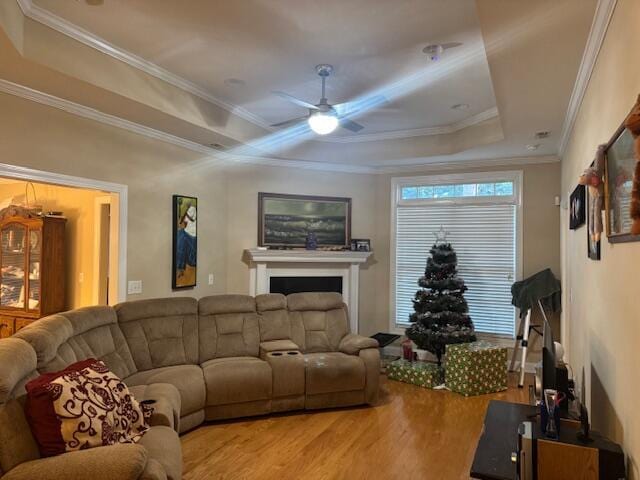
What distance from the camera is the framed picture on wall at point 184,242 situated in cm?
491

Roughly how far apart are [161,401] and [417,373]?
10.3 ft

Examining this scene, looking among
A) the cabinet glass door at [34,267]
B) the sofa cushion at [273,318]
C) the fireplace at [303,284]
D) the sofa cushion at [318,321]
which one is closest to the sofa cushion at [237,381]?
Answer: the sofa cushion at [273,318]

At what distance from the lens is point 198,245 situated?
5.28 metres

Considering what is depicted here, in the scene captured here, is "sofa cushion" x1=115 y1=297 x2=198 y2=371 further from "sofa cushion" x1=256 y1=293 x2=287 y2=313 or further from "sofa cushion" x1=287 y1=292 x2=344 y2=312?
"sofa cushion" x1=287 y1=292 x2=344 y2=312

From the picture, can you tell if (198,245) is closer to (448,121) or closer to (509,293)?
(448,121)

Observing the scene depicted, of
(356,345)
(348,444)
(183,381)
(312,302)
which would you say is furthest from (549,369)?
(312,302)

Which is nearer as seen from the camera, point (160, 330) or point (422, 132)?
point (160, 330)

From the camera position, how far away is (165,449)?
2.41 meters

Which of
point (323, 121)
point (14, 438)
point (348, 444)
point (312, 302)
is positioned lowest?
point (348, 444)

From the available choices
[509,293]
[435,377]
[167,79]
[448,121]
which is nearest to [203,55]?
[167,79]

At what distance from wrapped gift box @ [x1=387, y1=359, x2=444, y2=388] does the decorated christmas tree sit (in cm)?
22

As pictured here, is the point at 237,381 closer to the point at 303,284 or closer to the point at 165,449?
the point at 165,449

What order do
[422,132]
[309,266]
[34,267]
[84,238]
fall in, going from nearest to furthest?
[34,267]
[84,238]
[422,132]
[309,266]

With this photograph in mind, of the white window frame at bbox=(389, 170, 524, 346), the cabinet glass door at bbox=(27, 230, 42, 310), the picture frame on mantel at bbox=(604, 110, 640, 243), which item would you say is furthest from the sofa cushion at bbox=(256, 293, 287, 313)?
the picture frame on mantel at bbox=(604, 110, 640, 243)
